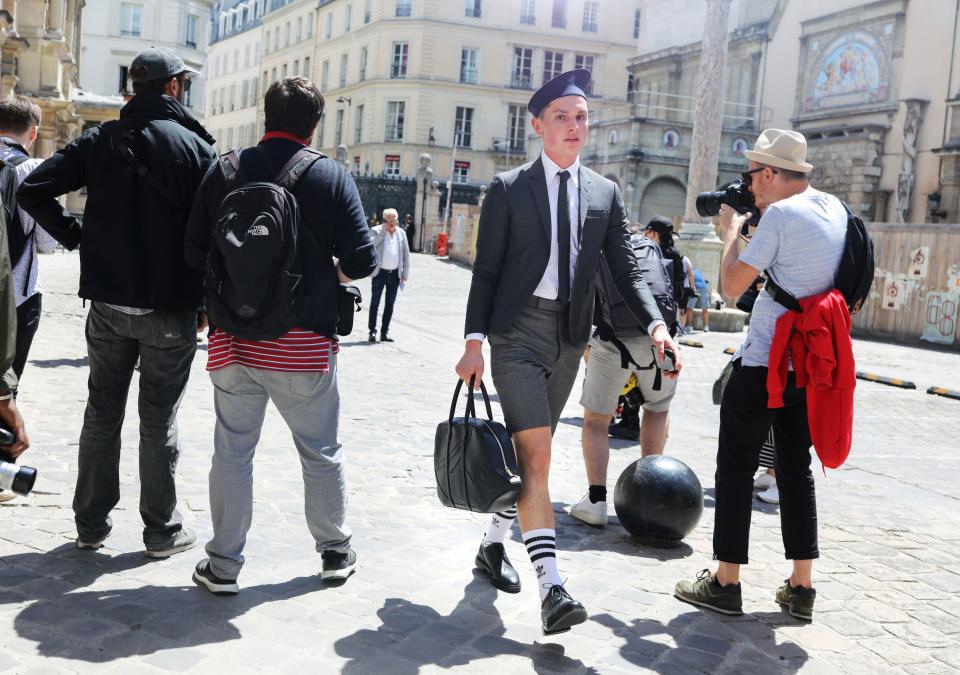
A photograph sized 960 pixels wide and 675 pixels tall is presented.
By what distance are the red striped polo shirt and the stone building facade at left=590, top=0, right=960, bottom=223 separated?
2802 cm

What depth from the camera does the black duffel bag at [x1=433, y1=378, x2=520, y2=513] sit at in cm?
403

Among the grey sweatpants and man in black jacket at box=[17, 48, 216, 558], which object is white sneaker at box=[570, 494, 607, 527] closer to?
the grey sweatpants

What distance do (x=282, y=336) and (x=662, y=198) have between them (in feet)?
113

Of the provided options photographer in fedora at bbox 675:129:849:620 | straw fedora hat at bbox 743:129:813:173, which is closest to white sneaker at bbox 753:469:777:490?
photographer in fedora at bbox 675:129:849:620

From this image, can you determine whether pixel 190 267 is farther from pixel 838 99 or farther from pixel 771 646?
pixel 838 99

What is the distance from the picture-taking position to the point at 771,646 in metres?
4.21

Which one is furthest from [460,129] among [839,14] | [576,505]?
[576,505]

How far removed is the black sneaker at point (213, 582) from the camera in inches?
167

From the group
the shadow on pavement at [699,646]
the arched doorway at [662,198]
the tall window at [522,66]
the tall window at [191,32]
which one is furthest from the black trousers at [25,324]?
the tall window at [191,32]

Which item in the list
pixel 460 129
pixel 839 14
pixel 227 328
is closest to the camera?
pixel 227 328

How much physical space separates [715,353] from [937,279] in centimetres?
685

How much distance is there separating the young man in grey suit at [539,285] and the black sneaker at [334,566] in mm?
813

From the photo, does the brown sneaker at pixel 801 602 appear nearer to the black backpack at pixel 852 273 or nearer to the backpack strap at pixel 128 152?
the black backpack at pixel 852 273

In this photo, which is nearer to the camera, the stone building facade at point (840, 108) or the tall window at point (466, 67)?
the stone building facade at point (840, 108)
